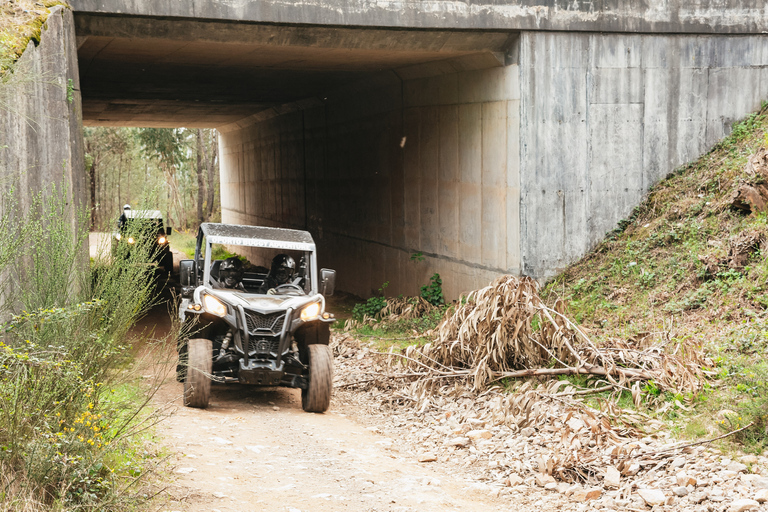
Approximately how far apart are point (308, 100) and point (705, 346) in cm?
1540

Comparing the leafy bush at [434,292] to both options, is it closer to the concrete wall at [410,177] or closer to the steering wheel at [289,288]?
the concrete wall at [410,177]

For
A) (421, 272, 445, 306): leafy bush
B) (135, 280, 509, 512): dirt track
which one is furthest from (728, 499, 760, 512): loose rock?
(421, 272, 445, 306): leafy bush

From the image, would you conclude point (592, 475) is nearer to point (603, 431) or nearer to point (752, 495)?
point (603, 431)

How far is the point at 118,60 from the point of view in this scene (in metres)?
14.7

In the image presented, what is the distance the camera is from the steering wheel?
9.21m

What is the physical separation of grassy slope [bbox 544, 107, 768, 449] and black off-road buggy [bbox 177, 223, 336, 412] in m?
3.73

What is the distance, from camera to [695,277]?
1062 centimetres

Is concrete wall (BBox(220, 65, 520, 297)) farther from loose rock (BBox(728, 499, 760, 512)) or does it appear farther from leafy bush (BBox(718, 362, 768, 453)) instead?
loose rock (BBox(728, 499, 760, 512))

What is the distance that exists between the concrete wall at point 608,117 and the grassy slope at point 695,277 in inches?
13.4

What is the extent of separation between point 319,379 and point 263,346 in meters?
0.75

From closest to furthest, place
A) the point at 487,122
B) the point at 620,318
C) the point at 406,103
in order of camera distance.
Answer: the point at 620,318, the point at 487,122, the point at 406,103

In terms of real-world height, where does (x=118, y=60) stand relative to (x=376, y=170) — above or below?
above

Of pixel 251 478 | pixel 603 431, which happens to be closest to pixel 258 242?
pixel 251 478

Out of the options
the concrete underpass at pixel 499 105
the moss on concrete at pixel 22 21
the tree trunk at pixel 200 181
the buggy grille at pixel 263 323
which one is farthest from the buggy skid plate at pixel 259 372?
the tree trunk at pixel 200 181
